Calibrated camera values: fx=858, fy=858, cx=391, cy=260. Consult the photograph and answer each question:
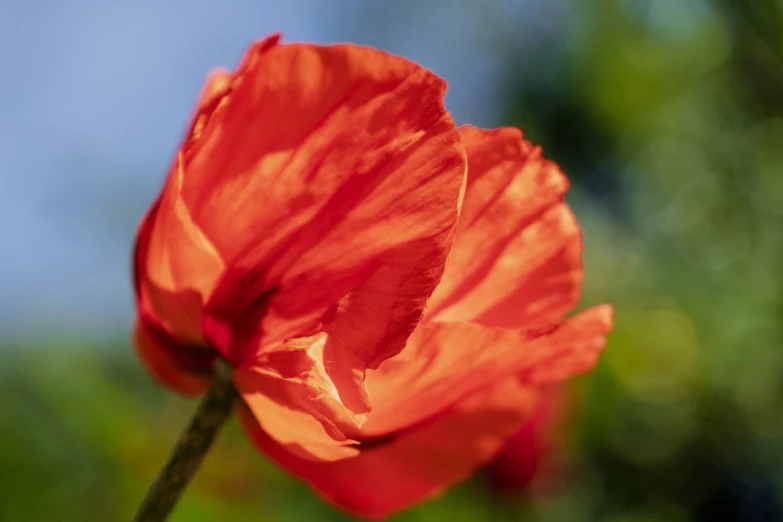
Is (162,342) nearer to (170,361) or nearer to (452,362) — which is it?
(170,361)

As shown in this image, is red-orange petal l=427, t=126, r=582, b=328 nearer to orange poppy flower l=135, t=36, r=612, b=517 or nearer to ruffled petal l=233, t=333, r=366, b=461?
orange poppy flower l=135, t=36, r=612, b=517

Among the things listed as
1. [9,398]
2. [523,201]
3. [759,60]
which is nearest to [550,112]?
[759,60]

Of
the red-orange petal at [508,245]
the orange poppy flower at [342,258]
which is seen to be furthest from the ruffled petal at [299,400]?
the red-orange petal at [508,245]

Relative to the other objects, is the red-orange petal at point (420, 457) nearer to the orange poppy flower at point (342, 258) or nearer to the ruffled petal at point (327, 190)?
the orange poppy flower at point (342, 258)

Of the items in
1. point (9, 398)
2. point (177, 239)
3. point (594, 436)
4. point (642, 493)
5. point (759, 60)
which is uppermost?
point (177, 239)

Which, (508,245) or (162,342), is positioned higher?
(508,245)

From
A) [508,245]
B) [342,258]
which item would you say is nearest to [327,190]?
[342,258]

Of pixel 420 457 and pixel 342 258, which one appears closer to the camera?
pixel 342 258

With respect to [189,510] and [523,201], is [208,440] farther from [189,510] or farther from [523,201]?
[189,510]
